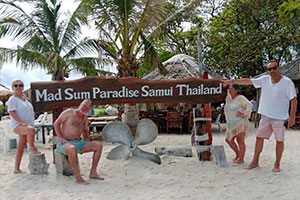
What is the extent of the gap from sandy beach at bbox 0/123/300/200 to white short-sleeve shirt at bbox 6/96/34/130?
0.99 m

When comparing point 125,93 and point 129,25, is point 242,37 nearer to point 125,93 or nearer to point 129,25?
point 129,25

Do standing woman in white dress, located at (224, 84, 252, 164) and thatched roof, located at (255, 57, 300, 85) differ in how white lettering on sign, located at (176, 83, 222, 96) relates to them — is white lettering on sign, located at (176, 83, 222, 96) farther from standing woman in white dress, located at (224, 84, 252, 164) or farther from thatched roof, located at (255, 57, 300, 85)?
thatched roof, located at (255, 57, 300, 85)

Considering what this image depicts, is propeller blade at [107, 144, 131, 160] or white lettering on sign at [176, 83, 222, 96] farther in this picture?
propeller blade at [107, 144, 131, 160]

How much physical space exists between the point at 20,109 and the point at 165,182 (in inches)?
114

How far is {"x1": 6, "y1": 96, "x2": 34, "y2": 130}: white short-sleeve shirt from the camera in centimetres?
491

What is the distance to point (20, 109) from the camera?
197 inches

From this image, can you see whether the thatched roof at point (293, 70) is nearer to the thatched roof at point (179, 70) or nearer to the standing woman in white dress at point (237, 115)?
the thatched roof at point (179, 70)

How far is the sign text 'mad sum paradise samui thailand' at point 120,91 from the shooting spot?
5.41 meters

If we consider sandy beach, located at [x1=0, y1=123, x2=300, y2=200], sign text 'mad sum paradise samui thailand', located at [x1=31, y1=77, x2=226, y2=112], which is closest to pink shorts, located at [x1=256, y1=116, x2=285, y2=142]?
sandy beach, located at [x1=0, y1=123, x2=300, y2=200]

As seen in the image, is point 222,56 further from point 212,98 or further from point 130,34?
point 212,98

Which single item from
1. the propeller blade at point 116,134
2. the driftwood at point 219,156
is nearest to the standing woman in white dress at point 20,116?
the propeller blade at point 116,134

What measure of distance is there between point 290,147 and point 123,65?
17.2 ft

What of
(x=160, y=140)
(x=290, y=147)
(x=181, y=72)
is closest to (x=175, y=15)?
(x=181, y=72)

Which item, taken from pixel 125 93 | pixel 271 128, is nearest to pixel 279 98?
pixel 271 128
